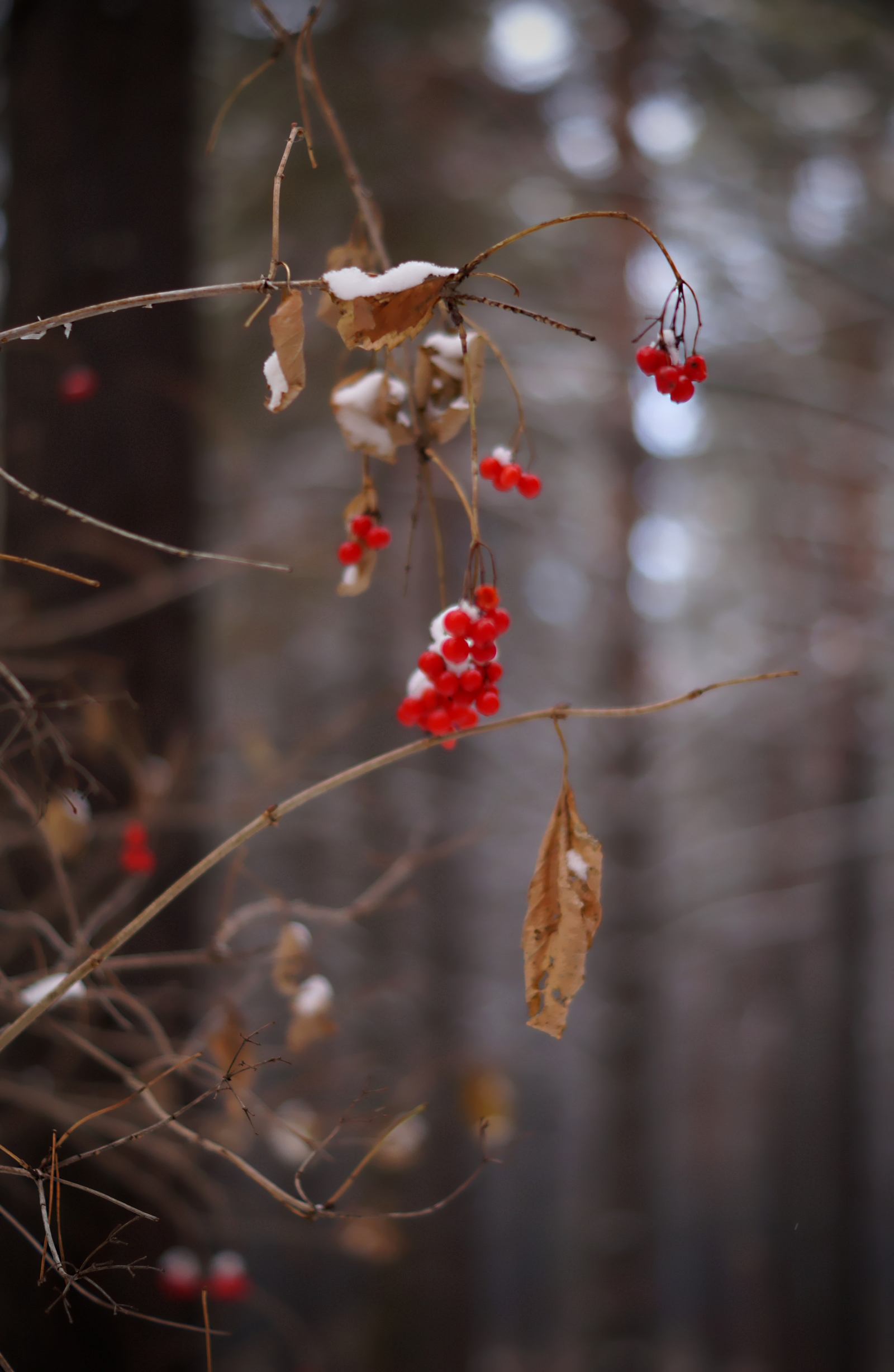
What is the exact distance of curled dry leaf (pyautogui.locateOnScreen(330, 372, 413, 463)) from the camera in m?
0.96

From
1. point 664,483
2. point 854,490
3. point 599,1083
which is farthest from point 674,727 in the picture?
point 599,1083

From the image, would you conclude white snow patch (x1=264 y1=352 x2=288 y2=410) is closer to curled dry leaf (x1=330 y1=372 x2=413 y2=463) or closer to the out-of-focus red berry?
curled dry leaf (x1=330 y1=372 x2=413 y2=463)

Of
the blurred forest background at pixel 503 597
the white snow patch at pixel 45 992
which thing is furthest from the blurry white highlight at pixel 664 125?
the white snow patch at pixel 45 992

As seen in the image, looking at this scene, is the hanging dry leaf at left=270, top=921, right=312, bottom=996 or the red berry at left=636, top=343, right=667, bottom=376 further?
the hanging dry leaf at left=270, top=921, right=312, bottom=996

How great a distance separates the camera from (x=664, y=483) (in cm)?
452

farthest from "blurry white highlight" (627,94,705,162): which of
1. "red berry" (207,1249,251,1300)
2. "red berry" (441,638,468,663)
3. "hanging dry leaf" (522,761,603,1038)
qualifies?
"red berry" (207,1249,251,1300)

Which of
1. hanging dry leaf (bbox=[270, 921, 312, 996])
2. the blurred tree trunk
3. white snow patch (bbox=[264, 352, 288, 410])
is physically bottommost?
hanging dry leaf (bbox=[270, 921, 312, 996])

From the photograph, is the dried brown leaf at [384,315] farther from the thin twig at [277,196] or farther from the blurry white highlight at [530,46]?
the blurry white highlight at [530,46]

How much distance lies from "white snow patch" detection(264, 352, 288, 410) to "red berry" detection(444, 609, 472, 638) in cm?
25

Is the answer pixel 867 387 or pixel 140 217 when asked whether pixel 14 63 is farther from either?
pixel 867 387

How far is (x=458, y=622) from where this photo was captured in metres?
0.81

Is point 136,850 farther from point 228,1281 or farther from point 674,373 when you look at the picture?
point 674,373

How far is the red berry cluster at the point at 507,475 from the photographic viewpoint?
0.94 m

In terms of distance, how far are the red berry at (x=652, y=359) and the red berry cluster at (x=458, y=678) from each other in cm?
31
